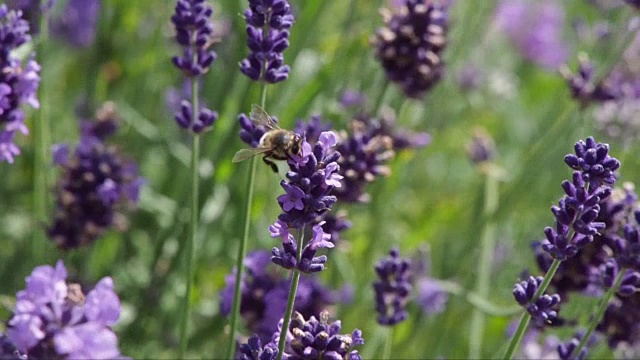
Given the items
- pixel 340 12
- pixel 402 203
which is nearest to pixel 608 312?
pixel 402 203

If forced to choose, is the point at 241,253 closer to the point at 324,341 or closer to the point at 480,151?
the point at 324,341

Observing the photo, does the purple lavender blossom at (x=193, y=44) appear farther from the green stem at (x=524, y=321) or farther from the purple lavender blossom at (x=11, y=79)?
the green stem at (x=524, y=321)

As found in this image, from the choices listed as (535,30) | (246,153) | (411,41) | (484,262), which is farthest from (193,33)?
(535,30)

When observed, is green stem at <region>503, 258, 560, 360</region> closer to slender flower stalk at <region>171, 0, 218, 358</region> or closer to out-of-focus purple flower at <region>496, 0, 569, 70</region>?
slender flower stalk at <region>171, 0, 218, 358</region>

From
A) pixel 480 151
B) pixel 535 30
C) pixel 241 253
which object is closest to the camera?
pixel 241 253

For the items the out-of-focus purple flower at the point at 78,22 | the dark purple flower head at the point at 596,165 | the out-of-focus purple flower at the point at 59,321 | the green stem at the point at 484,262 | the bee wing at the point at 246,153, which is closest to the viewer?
the out-of-focus purple flower at the point at 59,321

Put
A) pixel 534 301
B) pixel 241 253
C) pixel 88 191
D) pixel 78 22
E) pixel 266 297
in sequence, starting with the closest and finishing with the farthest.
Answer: pixel 534 301 < pixel 241 253 < pixel 266 297 < pixel 88 191 < pixel 78 22

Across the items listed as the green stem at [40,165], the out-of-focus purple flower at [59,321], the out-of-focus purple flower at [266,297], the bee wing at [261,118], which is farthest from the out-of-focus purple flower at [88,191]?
the out-of-focus purple flower at [59,321]
